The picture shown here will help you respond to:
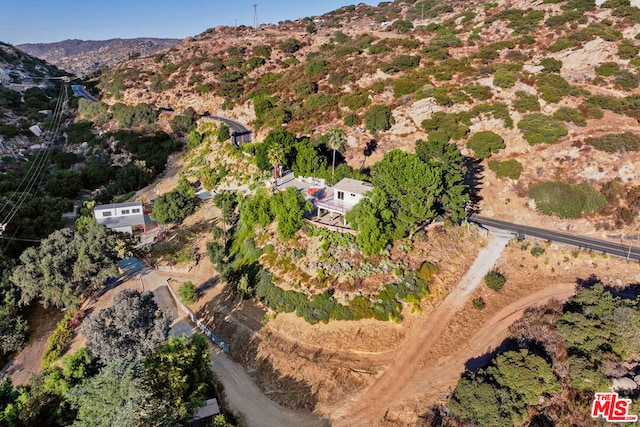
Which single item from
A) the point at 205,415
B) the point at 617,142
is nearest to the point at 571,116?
the point at 617,142

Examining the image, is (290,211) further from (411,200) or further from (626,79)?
(626,79)

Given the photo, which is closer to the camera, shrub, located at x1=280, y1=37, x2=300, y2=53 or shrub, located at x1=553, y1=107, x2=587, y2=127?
shrub, located at x1=553, y1=107, x2=587, y2=127

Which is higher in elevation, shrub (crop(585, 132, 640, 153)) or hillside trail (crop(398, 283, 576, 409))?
shrub (crop(585, 132, 640, 153))

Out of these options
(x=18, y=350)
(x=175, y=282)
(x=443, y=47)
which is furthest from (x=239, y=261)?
(x=443, y=47)

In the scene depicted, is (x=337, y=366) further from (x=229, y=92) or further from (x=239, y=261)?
(x=229, y=92)

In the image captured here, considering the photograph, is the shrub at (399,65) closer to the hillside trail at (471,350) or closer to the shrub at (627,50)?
the shrub at (627,50)

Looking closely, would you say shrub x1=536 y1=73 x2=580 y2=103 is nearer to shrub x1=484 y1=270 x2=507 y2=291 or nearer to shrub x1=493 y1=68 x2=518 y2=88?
shrub x1=493 y1=68 x2=518 y2=88

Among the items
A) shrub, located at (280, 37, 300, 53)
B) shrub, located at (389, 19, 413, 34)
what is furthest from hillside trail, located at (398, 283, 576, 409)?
shrub, located at (280, 37, 300, 53)
